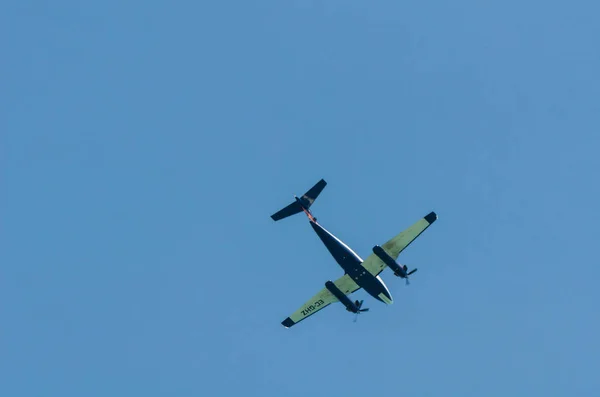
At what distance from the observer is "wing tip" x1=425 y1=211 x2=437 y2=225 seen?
3922 inches

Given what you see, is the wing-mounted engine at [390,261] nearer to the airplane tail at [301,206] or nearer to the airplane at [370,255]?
the airplane at [370,255]

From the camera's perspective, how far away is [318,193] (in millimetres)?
100750

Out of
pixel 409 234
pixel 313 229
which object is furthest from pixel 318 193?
pixel 409 234

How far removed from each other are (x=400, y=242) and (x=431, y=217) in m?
4.49

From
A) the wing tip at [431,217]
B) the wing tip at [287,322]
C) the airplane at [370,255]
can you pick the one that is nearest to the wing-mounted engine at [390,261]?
the airplane at [370,255]

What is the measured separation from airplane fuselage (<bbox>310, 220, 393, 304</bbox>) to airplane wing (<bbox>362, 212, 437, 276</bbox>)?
1.00 meters

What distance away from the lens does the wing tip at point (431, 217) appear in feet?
327

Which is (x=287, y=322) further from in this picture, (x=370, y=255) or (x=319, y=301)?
(x=370, y=255)

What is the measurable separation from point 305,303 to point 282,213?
549 inches

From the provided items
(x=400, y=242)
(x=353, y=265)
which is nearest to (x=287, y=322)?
(x=353, y=265)

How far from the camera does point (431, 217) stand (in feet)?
327

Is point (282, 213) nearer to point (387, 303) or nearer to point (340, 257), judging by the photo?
point (340, 257)

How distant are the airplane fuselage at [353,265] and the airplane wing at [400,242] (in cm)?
100

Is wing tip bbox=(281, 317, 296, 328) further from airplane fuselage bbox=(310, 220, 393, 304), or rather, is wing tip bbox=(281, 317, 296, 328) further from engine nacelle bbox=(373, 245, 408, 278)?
engine nacelle bbox=(373, 245, 408, 278)
